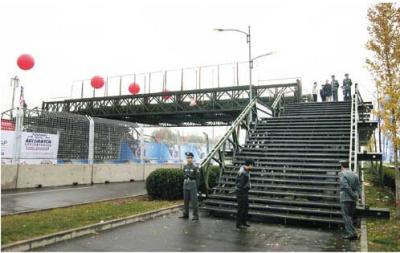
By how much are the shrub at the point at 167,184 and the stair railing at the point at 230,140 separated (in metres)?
1.41

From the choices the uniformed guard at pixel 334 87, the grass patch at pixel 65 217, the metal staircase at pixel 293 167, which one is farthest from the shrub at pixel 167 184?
the uniformed guard at pixel 334 87

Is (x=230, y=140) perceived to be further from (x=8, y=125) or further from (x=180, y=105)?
(x=180, y=105)

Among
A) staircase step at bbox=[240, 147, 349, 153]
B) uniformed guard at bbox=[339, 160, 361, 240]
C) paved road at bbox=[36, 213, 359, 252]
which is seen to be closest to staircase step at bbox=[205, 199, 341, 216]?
paved road at bbox=[36, 213, 359, 252]

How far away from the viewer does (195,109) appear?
43719 millimetres

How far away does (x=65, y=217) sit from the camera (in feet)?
30.3

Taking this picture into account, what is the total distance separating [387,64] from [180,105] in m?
34.0

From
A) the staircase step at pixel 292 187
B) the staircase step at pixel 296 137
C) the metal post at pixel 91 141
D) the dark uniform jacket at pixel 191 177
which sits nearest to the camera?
the dark uniform jacket at pixel 191 177

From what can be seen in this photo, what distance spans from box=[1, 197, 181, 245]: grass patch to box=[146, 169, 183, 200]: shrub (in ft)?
2.05

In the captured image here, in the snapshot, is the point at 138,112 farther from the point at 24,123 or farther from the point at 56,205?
the point at 56,205

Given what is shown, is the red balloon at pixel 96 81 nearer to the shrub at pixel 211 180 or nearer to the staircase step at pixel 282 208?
the shrub at pixel 211 180

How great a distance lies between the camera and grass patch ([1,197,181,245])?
7.46 metres

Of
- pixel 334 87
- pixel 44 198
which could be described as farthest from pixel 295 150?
pixel 334 87

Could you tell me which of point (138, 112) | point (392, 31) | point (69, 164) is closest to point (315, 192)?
point (392, 31)

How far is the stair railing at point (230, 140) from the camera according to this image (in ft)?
40.5
